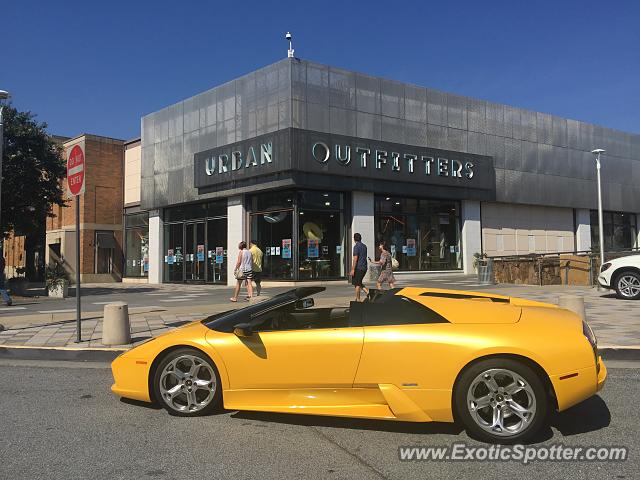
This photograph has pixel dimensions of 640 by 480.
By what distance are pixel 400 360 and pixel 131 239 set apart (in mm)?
29864

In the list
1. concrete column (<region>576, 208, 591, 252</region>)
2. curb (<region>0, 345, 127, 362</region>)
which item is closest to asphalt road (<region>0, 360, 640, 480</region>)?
curb (<region>0, 345, 127, 362</region>)

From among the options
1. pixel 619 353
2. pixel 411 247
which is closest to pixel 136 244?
pixel 411 247

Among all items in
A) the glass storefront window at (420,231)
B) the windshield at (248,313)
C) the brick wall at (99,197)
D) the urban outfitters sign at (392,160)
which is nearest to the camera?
the windshield at (248,313)

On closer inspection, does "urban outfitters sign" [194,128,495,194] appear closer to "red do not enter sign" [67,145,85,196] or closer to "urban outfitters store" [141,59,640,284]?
"urban outfitters store" [141,59,640,284]

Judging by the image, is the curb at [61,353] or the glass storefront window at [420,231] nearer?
the curb at [61,353]

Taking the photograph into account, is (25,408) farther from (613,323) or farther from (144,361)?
(613,323)

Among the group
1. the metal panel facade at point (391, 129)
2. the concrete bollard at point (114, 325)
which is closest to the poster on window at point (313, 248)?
the metal panel facade at point (391, 129)

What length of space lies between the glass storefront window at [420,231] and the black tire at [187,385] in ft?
62.3

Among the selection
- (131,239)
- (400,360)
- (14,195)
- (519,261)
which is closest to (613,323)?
(400,360)

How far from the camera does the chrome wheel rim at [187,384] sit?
471 cm

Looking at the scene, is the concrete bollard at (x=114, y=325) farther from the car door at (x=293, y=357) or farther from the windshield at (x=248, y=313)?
the car door at (x=293, y=357)

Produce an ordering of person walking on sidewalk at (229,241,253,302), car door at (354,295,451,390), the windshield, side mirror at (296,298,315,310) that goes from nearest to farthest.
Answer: car door at (354,295,451,390) → the windshield → side mirror at (296,298,315,310) → person walking on sidewalk at (229,241,253,302)

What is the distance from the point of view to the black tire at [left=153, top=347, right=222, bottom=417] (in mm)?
4691

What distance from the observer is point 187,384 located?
15.7 feet
